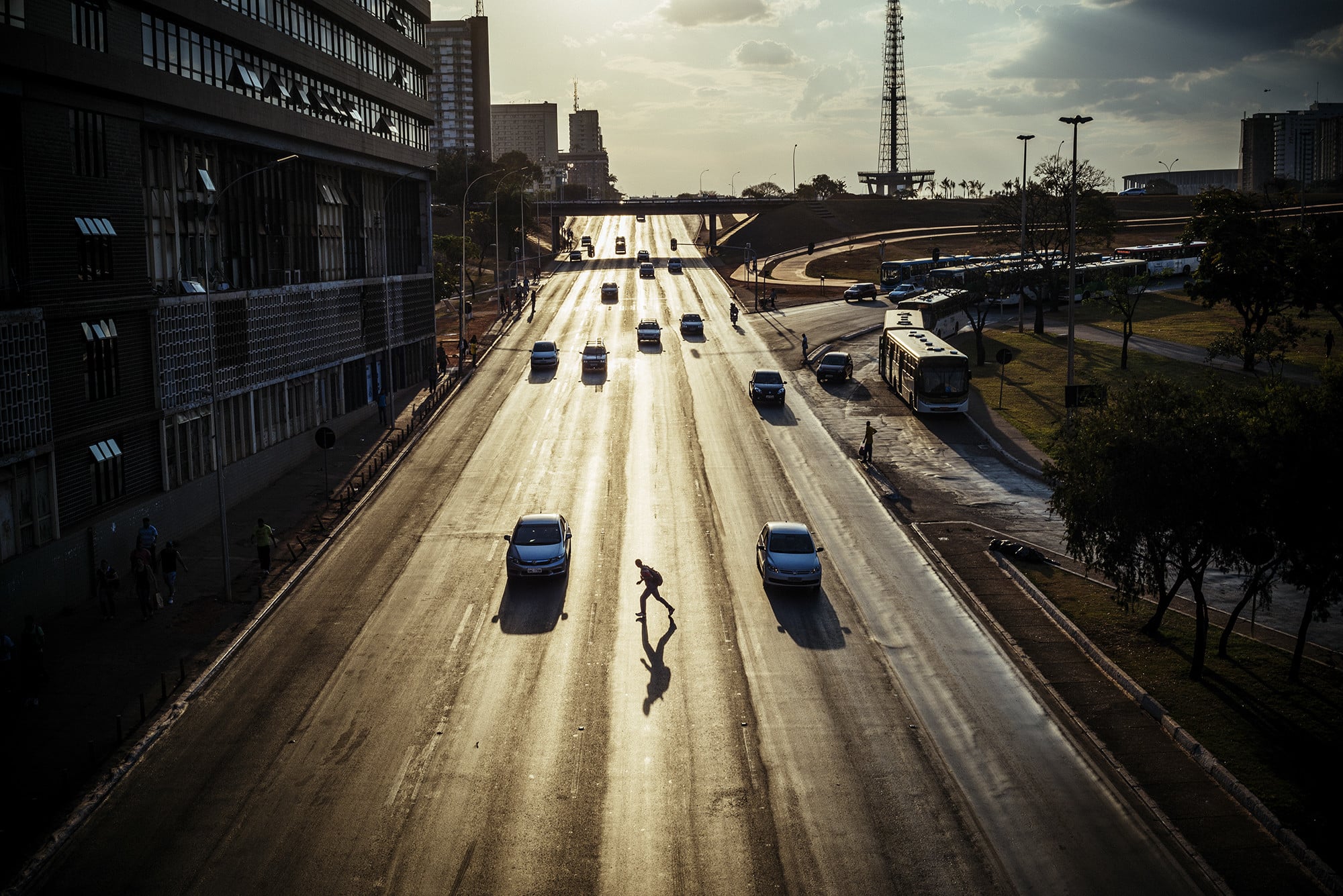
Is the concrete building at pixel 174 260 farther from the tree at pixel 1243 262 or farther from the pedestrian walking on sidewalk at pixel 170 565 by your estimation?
the tree at pixel 1243 262

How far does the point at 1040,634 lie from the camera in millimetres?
26062

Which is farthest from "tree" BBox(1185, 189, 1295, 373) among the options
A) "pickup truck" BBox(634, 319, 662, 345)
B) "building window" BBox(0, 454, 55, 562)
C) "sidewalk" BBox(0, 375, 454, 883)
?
"building window" BBox(0, 454, 55, 562)

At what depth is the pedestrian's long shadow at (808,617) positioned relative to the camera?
26125mm

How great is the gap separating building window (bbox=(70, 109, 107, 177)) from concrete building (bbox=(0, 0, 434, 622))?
7 cm

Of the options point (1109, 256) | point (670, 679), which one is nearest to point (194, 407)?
point (670, 679)

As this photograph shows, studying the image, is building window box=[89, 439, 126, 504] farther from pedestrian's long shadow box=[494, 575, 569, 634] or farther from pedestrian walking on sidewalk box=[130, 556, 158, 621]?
pedestrian's long shadow box=[494, 575, 569, 634]

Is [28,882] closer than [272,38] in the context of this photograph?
Yes

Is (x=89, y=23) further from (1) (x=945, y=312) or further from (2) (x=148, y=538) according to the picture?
(1) (x=945, y=312)

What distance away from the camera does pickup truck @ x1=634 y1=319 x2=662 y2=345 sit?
7400 centimetres

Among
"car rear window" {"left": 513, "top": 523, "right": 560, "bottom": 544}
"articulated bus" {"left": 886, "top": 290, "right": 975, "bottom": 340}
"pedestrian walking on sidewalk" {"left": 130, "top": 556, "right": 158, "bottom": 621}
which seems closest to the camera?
"pedestrian walking on sidewalk" {"left": 130, "top": 556, "right": 158, "bottom": 621}

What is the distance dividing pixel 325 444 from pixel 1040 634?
23.8 m

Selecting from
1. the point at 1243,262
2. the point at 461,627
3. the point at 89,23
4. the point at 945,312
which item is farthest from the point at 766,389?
the point at 89,23

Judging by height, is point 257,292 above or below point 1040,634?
above

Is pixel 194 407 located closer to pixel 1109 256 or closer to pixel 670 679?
pixel 670 679
